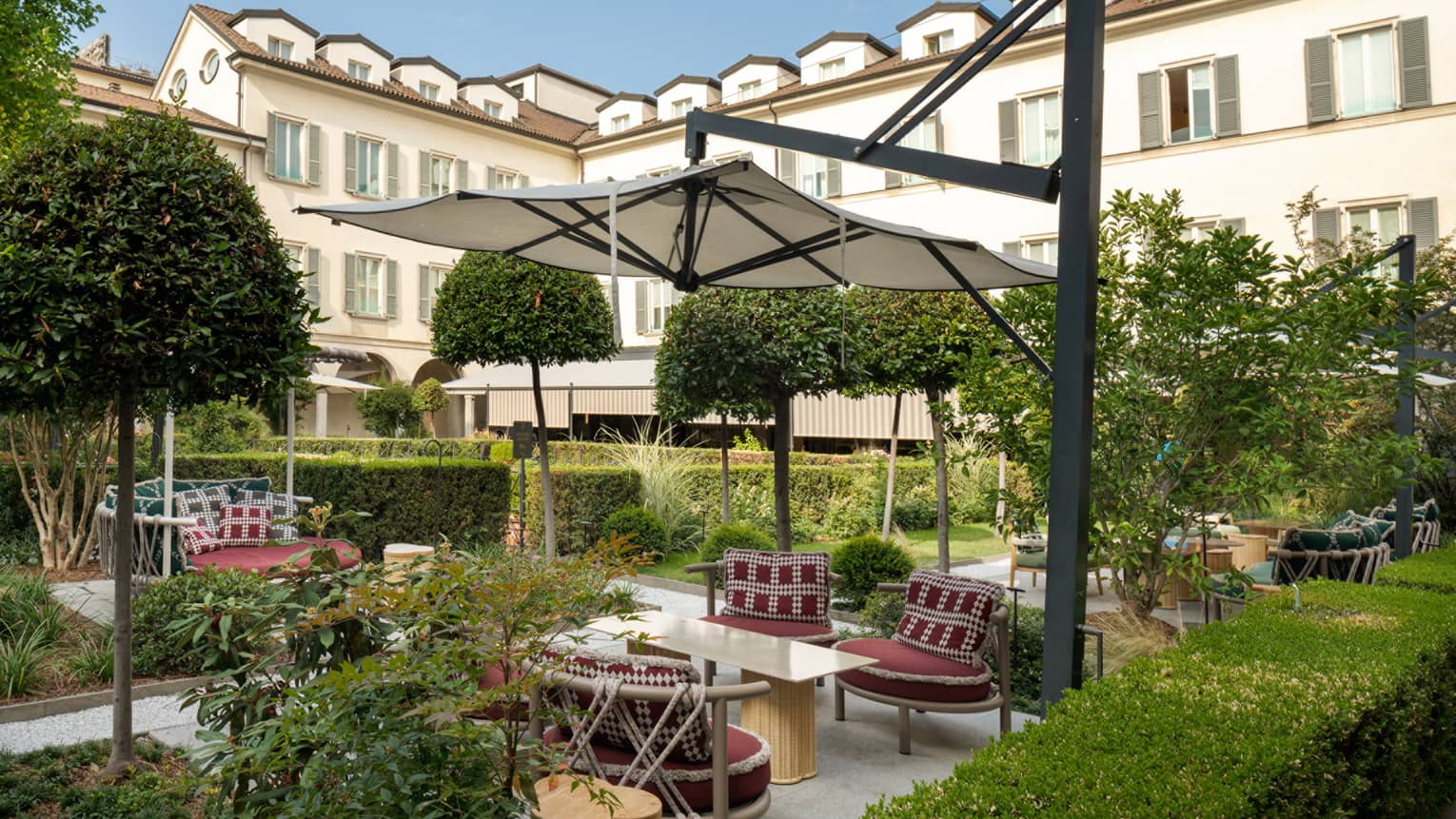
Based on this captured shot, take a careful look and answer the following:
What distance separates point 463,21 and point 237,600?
96378mm

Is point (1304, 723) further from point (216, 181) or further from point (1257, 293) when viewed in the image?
point (216, 181)

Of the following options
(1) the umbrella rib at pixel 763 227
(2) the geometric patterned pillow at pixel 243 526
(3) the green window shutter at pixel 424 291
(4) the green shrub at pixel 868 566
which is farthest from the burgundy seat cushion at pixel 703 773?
(3) the green window shutter at pixel 424 291

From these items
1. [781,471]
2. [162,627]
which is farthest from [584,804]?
[781,471]

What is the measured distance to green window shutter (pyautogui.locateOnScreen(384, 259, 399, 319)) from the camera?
26.6m

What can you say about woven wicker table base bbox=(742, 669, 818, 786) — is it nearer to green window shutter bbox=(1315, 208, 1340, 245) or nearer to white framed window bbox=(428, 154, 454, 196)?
green window shutter bbox=(1315, 208, 1340, 245)

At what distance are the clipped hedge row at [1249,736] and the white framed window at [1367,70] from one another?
16.5 m

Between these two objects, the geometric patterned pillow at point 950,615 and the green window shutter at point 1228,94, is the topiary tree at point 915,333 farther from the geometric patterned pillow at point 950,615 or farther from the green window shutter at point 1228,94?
the green window shutter at point 1228,94

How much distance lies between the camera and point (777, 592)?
6.28m

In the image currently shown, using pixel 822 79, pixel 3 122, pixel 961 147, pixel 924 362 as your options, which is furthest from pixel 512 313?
pixel 822 79

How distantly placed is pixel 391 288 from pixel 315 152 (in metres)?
3.98

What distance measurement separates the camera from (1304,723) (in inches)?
110

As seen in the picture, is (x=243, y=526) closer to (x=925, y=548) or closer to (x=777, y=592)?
(x=777, y=592)

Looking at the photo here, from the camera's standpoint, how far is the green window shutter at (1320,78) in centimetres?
1769

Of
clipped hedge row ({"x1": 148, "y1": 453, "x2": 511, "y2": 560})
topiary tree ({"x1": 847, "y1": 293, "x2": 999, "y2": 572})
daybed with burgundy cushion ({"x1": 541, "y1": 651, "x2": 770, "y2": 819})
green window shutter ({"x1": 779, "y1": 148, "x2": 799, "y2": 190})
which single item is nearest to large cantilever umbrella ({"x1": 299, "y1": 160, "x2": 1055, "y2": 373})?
daybed with burgundy cushion ({"x1": 541, "y1": 651, "x2": 770, "y2": 819})
